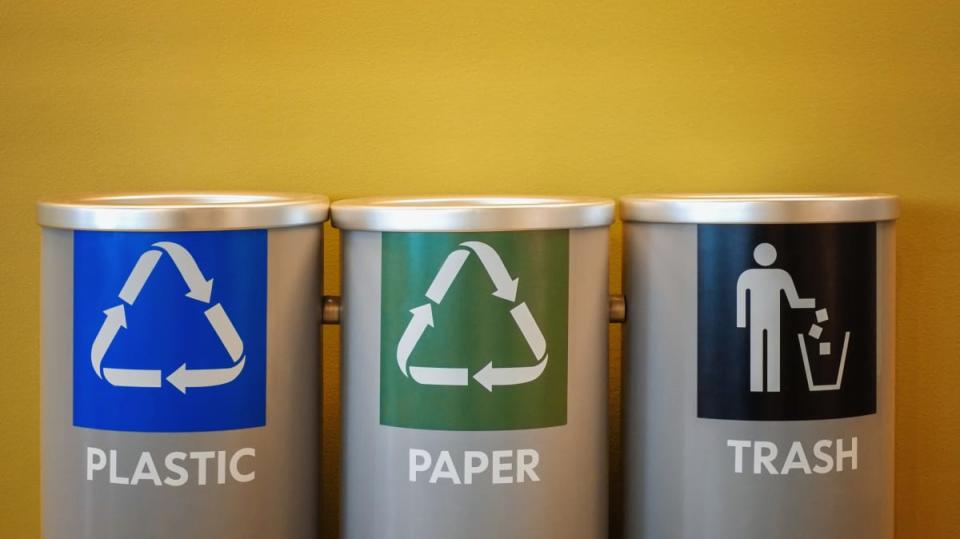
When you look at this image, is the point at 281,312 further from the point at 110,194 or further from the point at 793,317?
the point at 793,317

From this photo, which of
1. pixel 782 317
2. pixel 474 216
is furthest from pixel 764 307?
pixel 474 216

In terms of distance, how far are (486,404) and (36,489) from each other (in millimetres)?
980

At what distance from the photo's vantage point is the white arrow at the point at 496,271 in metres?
1.62

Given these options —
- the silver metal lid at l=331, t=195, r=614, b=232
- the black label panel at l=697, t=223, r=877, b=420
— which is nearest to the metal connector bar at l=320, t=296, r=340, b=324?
the silver metal lid at l=331, t=195, r=614, b=232

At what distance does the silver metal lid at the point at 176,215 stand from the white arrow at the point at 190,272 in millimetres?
28

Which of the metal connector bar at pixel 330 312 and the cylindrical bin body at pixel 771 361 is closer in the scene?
the cylindrical bin body at pixel 771 361

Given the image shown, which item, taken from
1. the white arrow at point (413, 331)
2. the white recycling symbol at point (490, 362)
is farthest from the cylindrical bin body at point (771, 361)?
the white arrow at point (413, 331)

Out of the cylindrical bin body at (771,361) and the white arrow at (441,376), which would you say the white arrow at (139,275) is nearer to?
the white arrow at (441,376)

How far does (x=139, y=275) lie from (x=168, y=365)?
0.13 m

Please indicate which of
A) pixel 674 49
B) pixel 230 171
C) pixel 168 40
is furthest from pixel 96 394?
pixel 674 49

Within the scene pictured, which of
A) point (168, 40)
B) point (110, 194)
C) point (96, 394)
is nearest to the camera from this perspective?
point (96, 394)

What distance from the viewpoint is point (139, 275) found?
1.60m

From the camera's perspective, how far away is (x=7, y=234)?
2045 millimetres

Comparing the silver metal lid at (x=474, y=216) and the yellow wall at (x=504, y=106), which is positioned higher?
the yellow wall at (x=504, y=106)
